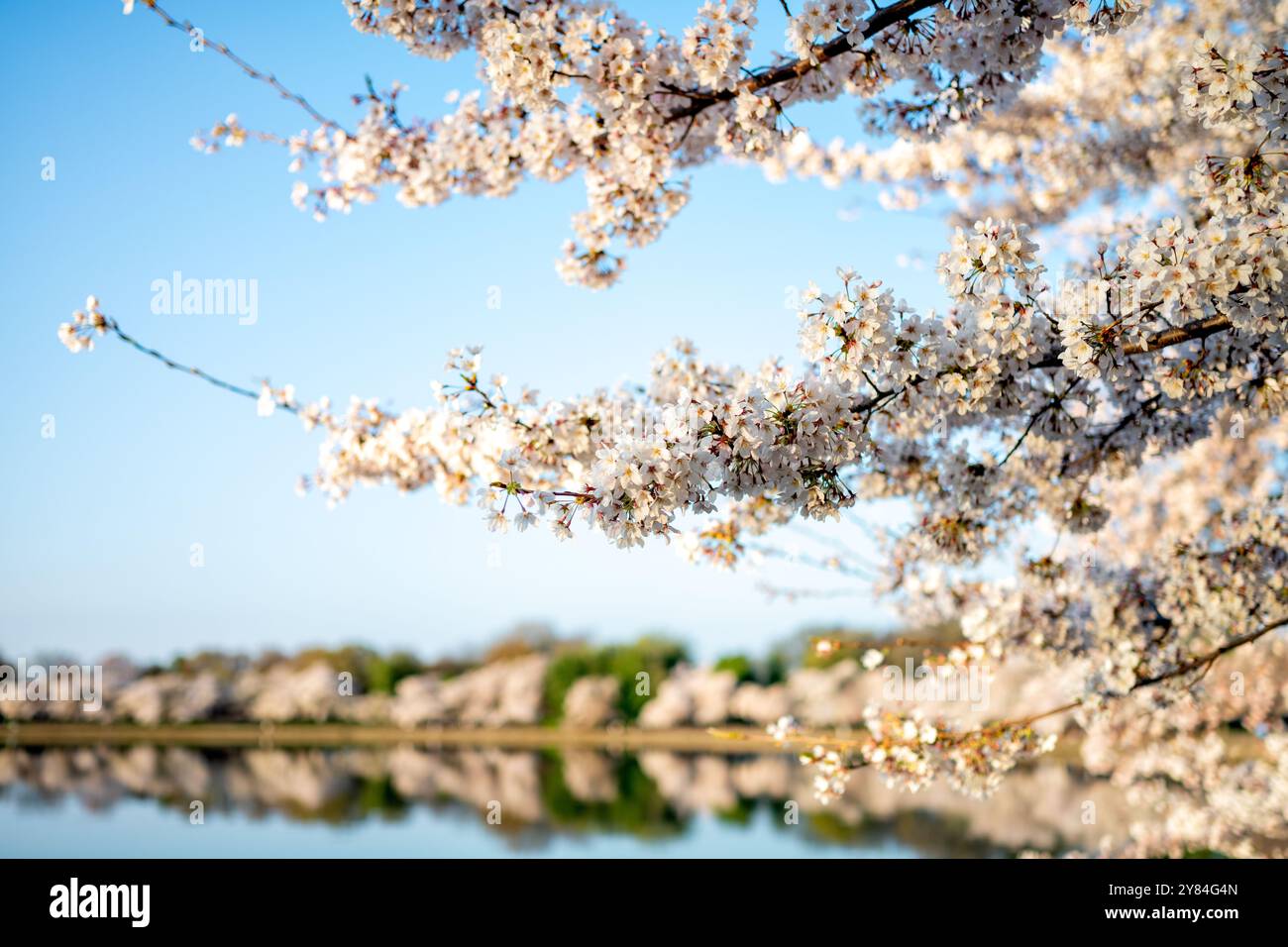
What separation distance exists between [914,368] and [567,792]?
44194mm

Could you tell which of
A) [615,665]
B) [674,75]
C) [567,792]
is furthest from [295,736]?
[674,75]

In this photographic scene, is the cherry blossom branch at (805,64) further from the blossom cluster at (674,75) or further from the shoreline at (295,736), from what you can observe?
the shoreline at (295,736)

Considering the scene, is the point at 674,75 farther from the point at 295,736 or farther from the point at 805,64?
the point at 295,736

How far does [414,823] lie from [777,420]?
3392cm

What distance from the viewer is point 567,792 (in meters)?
44.6

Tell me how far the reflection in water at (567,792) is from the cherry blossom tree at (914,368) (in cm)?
1422

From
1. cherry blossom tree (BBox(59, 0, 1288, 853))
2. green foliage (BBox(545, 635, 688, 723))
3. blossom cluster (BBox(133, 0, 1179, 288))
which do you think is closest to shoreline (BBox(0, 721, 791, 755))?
green foliage (BBox(545, 635, 688, 723))

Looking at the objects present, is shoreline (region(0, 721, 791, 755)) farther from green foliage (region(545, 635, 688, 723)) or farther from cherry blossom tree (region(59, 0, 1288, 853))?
cherry blossom tree (region(59, 0, 1288, 853))

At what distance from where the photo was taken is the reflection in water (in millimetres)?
29219

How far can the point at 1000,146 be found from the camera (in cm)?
980

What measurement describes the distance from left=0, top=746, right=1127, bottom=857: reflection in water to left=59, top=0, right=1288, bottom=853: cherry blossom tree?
46.6 feet

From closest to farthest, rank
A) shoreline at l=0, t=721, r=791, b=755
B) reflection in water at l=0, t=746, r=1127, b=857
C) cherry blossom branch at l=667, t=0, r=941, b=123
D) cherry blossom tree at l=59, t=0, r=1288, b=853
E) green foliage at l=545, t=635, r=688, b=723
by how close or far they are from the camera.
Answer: cherry blossom tree at l=59, t=0, r=1288, b=853 → cherry blossom branch at l=667, t=0, r=941, b=123 → reflection in water at l=0, t=746, r=1127, b=857 → green foliage at l=545, t=635, r=688, b=723 → shoreline at l=0, t=721, r=791, b=755
